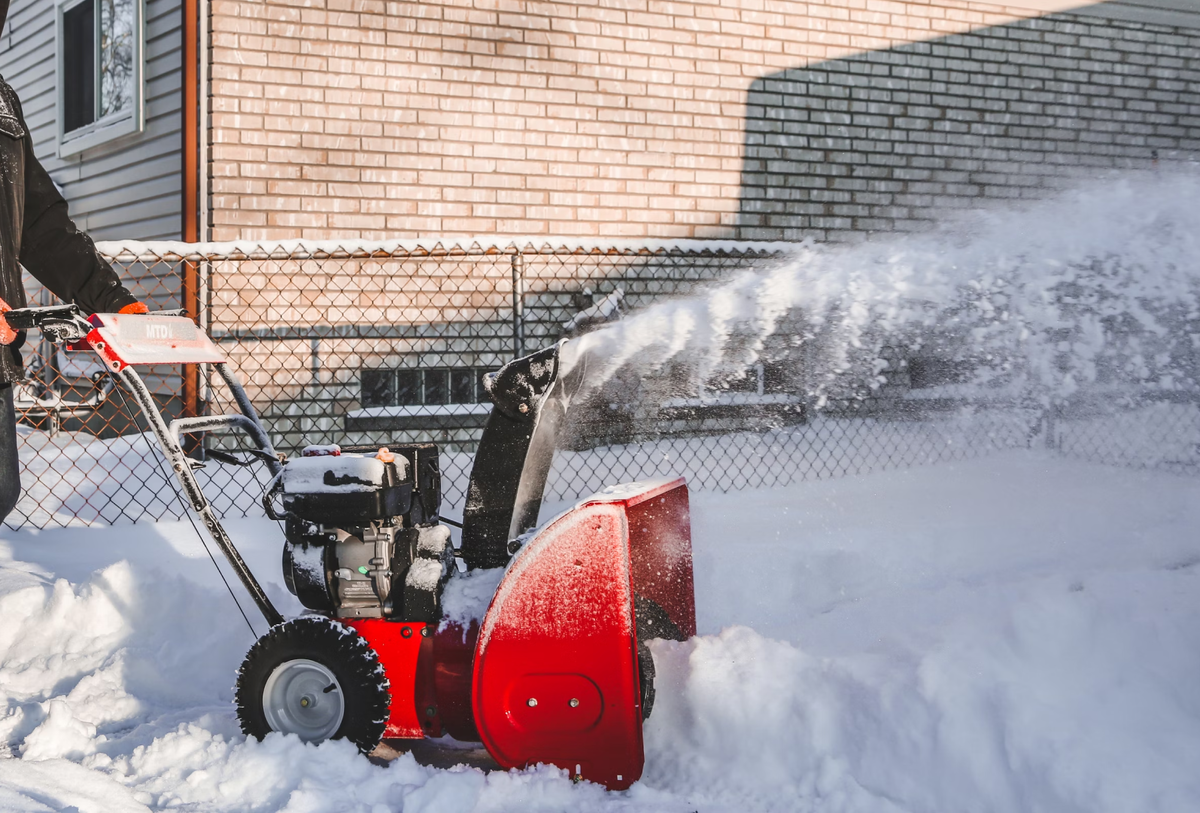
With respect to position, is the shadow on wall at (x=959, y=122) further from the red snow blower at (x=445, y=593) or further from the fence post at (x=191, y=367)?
the red snow blower at (x=445, y=593)

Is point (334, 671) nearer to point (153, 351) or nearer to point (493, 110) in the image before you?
point (153, 351)

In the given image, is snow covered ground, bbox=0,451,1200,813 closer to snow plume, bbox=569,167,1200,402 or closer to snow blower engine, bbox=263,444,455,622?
snow blower engine, bbox=263,444,455,622

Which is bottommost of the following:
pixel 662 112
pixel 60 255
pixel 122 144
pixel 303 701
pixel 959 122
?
pixel 303 701

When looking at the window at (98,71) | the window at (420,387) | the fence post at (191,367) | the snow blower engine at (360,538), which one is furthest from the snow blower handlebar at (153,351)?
the window at (98,71)

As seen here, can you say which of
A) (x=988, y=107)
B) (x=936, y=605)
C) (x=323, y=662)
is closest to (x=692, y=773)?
(x=323, y=662)

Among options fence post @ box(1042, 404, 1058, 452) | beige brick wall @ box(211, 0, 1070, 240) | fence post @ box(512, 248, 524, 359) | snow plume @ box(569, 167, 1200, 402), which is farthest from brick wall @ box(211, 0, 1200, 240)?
fence post @ box(1042, 404, 1058, 452)

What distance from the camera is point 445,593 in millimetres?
2479

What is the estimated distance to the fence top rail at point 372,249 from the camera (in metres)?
4.89

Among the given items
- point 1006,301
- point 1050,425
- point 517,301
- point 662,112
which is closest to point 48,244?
point 517,301

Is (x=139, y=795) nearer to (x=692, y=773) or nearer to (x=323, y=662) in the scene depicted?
(x=323, y=662)

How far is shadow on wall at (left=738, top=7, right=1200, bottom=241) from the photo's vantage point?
325 inches

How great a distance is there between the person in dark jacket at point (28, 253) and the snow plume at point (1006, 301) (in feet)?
8.27

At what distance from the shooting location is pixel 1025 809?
2.08 m

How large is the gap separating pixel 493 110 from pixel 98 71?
12.3 feet
